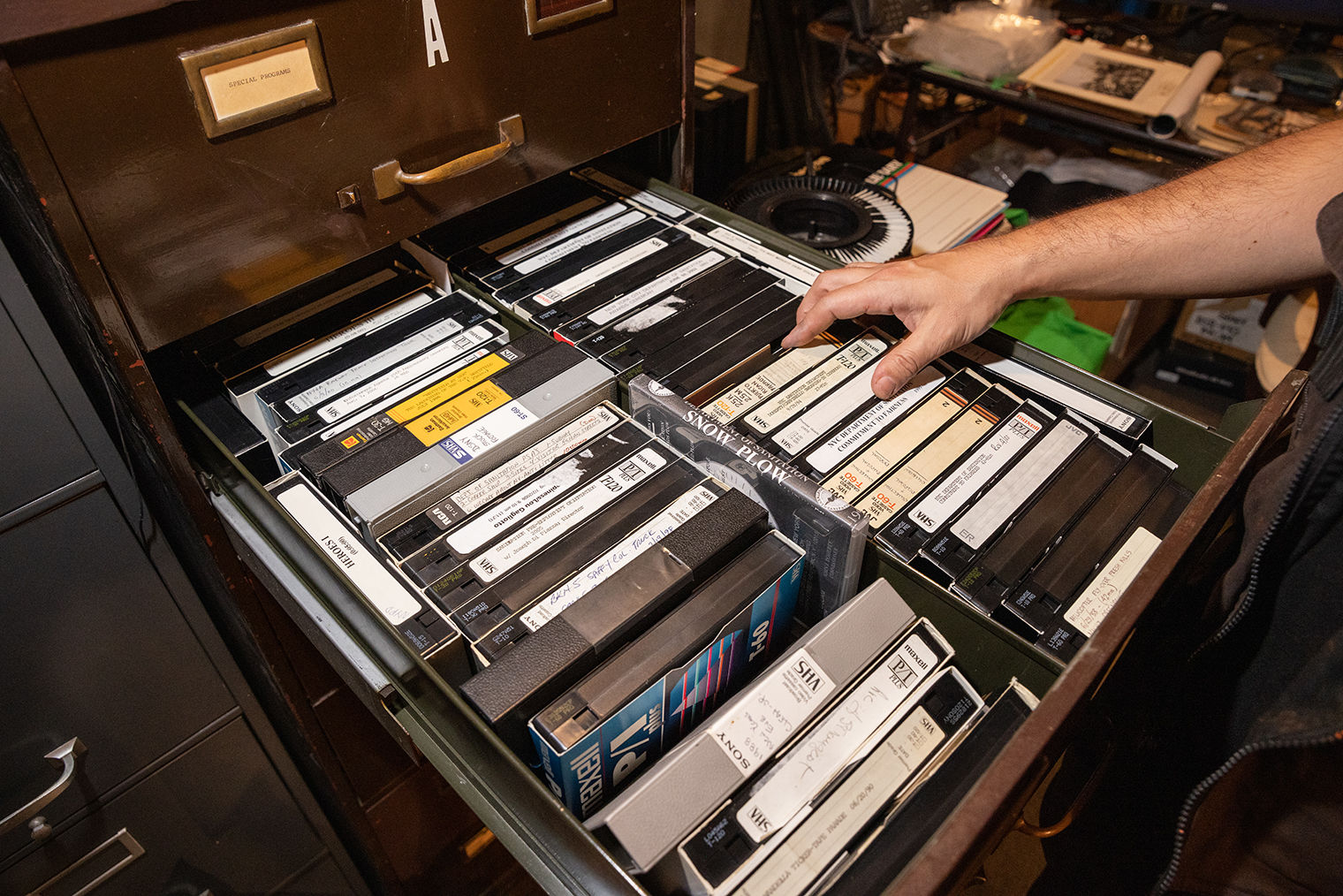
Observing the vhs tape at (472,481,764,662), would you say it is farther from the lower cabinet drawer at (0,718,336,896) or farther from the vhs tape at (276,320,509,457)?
the lower cabinet drawer at (0,718,336,896)

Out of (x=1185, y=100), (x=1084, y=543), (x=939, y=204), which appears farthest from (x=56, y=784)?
(x=1185, y=100)

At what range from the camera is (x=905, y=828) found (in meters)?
0.66

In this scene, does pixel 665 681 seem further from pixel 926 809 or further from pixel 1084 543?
pixel 1084 543

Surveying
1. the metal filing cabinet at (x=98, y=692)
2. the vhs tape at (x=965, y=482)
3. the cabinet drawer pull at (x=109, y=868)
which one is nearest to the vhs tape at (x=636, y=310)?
the vhs tape at (x=965, y=482)

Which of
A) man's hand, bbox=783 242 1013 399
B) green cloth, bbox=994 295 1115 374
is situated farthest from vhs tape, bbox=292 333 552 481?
green cloth, bbox=994 295 1115 374

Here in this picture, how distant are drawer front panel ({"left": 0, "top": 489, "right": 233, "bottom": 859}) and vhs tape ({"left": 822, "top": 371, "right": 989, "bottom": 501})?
0.77m

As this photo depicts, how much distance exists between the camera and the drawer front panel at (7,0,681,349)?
25.6 inches

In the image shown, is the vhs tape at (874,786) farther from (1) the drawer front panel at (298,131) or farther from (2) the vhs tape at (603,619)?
(1) the drawer front panel at (298,131)

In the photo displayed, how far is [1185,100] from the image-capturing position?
1.80 metres

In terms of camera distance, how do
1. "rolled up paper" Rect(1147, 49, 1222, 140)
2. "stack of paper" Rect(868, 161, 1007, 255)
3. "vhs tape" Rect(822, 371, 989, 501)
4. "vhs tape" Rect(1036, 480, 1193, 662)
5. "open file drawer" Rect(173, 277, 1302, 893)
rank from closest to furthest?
1. "open file drawer" Rect(173, 277, 1302, 893)
2. "vhs tape" Rect(1036, 480, 1193, 662)
3. "vhs tape" Rect(822, 371, 989, 501)
4. "stack of paper" Rect(868, 161, 1007, 255)
5. "rolled up paper" Rect(1147, 49, 1222, 140)

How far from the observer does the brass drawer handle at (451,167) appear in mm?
849

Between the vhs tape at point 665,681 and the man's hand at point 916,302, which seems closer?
the vhs tape at point 665,681

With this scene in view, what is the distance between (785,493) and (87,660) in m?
0.79

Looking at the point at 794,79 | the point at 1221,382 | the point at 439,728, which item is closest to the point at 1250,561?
the point at 439,728
